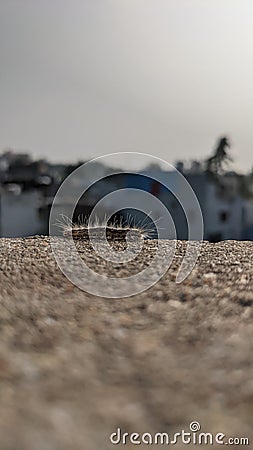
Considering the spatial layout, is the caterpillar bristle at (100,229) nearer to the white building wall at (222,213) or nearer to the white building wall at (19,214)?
the white building wall at (19,214)

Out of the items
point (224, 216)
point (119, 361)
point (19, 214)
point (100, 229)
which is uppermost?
point (224, 216)

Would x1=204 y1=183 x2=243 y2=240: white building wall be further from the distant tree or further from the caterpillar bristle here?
the caterpillar bristle

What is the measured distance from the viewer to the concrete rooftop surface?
6.30 ft

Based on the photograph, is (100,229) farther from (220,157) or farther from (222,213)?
(220,157)

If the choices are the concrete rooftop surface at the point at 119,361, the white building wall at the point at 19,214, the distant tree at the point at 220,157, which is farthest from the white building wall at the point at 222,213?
the concrete rooftop surface at the point at 119,361

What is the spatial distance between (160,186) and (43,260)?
662 inches

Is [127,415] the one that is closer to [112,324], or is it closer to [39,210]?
[112,324]

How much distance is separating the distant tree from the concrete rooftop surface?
25007mm

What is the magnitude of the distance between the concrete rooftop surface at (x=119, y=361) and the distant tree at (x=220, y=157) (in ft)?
82.0

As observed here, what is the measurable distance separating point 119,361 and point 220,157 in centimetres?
2692

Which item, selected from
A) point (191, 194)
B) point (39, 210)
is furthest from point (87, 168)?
point (191, 194)

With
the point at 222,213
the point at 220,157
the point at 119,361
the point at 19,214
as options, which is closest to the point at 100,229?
the point at 119,361

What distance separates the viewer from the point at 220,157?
2855 cm

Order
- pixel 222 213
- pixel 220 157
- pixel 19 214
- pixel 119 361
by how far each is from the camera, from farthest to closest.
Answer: pixel 220 157 → pixel 222 213 → pixel 19 214 → pixel 119 361
